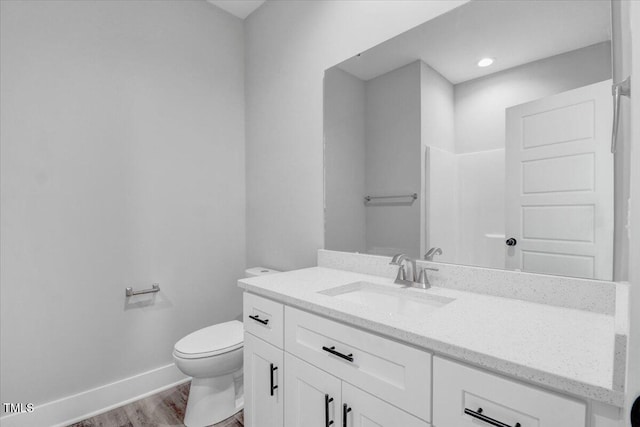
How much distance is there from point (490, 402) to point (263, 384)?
95 cm

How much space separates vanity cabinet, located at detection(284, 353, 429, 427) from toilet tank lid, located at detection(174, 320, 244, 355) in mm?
602

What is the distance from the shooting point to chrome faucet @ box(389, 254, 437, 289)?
1354mm

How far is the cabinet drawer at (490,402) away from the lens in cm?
64

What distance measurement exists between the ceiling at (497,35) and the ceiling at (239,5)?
1307 mm

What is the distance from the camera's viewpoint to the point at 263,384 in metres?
1.37

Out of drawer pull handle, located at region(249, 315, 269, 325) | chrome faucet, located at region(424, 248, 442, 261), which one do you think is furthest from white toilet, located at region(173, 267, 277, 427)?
chrome faucet, located at region(424, 248, 442, 261)

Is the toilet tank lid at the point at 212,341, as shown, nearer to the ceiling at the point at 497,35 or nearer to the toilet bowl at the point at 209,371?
the toilet bowl at the point at 209,371

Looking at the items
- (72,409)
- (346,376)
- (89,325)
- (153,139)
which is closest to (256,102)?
(153,139)

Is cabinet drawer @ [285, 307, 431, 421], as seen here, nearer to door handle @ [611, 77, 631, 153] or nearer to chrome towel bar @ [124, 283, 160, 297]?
door handle @ [611, 77, 631, 153]

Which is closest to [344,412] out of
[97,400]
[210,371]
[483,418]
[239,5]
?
[483,418]

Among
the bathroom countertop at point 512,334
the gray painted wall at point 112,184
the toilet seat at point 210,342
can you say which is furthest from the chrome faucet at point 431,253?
the gray painted wall at point 112,184

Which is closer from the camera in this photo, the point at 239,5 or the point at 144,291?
the point at 144,291

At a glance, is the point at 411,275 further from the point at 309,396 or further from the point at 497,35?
the point at 497,35

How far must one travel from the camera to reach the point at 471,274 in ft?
4.17
